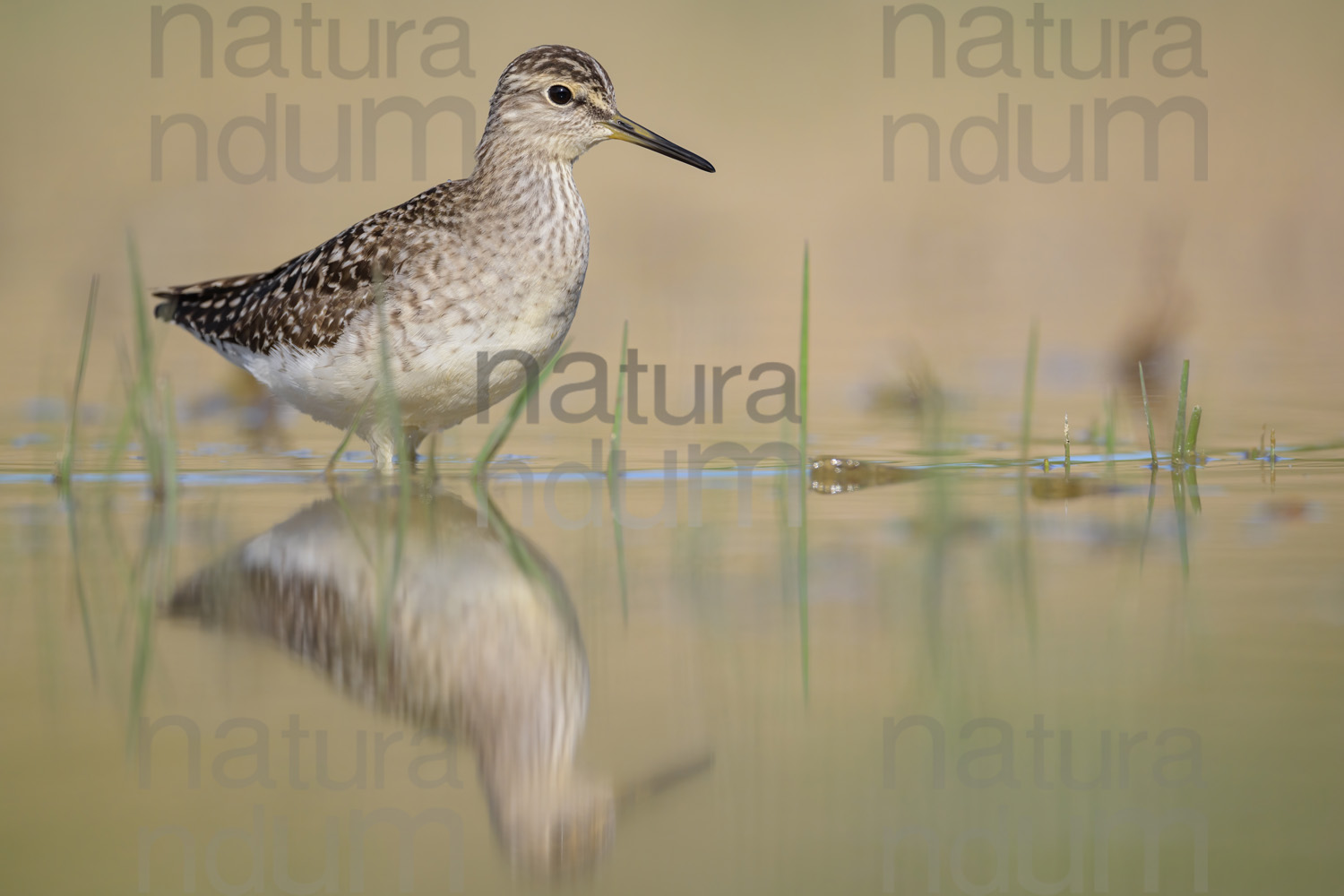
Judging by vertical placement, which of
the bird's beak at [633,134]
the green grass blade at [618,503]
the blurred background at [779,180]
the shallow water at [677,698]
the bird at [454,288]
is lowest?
the shallow water at [677,698]

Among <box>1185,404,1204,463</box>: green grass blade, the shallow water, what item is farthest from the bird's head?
<box>1185,404,1204,463</box>: green grass blade

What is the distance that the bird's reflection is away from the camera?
3.24 m

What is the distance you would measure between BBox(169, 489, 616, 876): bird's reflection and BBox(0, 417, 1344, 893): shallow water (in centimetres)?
1

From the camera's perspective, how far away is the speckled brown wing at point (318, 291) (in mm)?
7039

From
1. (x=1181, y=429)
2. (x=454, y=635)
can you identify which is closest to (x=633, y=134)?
(x=1181, y=429)

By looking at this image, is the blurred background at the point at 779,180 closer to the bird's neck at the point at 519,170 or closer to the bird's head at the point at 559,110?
the bird's head at the point at 559,110

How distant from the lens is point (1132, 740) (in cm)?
330

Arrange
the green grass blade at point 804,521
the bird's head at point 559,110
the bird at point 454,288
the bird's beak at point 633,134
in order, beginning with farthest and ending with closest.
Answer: the bird's beak at point 633,134 → the bird's head at point 559,110 → the bird at point 454,288 → the green grass blade at point 804,521

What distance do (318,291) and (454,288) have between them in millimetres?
905

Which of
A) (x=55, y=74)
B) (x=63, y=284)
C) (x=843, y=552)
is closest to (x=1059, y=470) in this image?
(x=843, y=552)

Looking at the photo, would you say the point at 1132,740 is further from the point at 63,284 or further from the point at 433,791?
the point at 63,284

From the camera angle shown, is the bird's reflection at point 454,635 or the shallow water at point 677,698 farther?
the bird's reflection at point 454,635

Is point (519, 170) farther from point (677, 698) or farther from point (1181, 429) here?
point (677, 698)

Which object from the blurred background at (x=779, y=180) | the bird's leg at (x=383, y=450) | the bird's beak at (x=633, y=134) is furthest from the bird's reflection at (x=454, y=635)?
the blurred background at (x=779, y=180)
